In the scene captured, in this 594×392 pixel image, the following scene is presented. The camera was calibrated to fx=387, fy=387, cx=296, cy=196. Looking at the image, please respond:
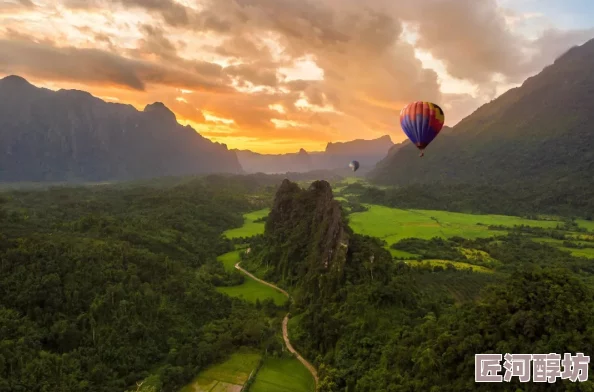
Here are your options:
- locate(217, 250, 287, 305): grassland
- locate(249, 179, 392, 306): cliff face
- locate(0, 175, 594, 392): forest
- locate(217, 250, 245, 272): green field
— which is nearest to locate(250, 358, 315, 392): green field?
locate(0, 175, 594, 392): forest

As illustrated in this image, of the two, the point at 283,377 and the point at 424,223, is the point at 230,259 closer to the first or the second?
the point at 283,377

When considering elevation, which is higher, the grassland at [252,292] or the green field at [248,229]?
the green field at [248,229]

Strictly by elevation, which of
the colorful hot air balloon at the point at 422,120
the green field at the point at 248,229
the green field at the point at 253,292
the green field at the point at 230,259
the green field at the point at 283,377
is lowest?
the green field at the point at 283,377

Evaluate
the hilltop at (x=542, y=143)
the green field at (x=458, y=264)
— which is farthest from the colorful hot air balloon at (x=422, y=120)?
the hilltop at (x=542, y=143)

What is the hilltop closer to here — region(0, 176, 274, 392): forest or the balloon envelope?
the balloon envelope

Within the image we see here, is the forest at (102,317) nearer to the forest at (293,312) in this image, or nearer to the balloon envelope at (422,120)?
the forest at (293,312)
